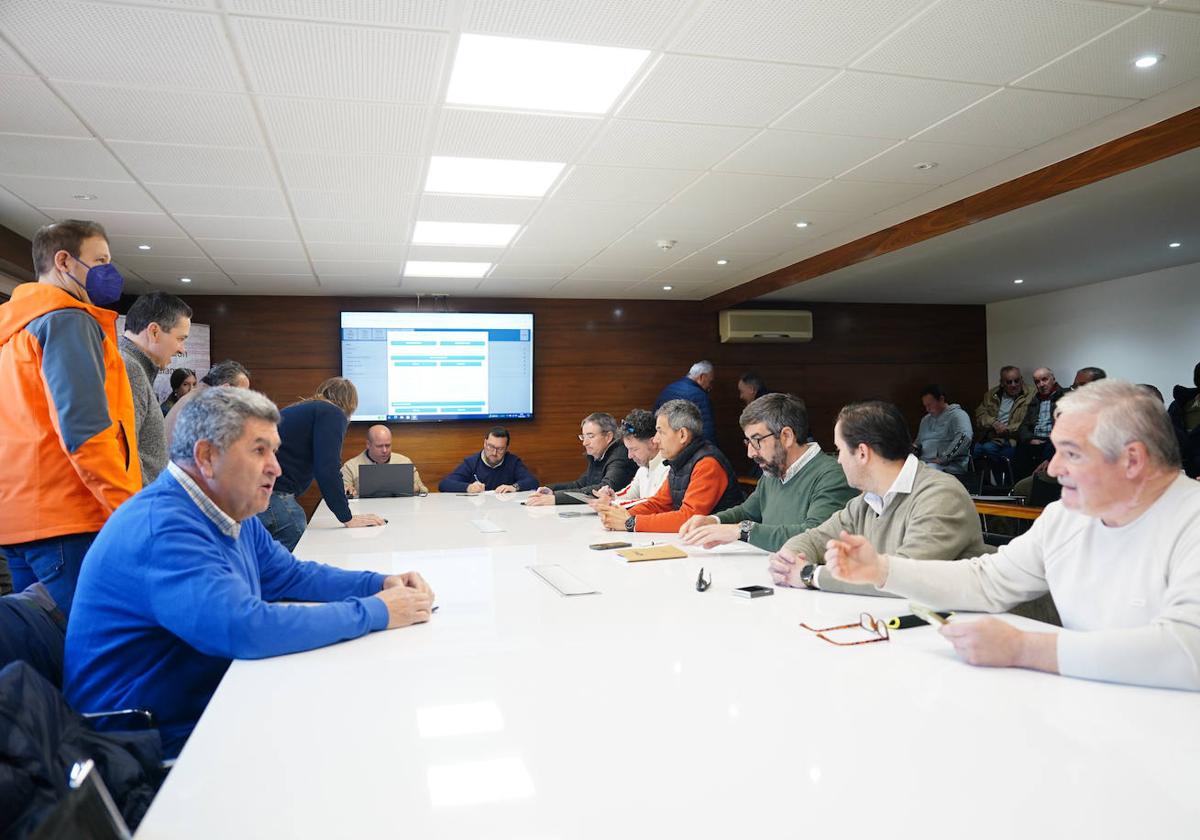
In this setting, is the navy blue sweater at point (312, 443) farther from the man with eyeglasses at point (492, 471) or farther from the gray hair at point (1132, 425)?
the gray hair at point (1132, 425)

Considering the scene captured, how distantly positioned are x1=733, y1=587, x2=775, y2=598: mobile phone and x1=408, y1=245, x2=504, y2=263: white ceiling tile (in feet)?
14.7

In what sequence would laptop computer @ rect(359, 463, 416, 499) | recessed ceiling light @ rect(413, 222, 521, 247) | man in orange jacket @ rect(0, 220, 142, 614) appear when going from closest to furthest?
man in orange jacket @ rect(0, 220, 142, 614), laptop computer @ rect(359, 463, 416, 499), recessed ceiling light @ rect(413, 222, 521, 247)

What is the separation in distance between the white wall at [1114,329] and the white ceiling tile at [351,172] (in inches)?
272

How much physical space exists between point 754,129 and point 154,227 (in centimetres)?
383

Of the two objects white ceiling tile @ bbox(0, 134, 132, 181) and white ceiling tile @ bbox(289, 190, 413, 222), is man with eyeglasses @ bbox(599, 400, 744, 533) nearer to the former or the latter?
white ceiling tile @ bbox(289, 190, 413, 222)

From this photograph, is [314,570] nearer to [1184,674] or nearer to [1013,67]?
[1184,674]

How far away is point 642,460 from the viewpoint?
480 centimetres

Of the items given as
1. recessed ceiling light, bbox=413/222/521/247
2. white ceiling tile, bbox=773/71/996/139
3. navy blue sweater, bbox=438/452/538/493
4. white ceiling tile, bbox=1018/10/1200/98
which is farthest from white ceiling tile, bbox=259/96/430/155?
navy blue sweater, bbox=438/452/538/493

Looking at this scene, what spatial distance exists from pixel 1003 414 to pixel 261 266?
732 centimetres

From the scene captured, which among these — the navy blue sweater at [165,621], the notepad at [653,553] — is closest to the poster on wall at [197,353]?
the notepad at [653,553]

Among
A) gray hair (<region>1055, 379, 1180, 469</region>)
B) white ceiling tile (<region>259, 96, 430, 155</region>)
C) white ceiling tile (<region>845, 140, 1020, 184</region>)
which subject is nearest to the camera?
gray hair (<region>1055, 379, 1180, 469</region>)

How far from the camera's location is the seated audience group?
1487mm

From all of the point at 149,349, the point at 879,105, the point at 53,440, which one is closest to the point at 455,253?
the point at 149,349

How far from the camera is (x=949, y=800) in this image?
3.27ft
